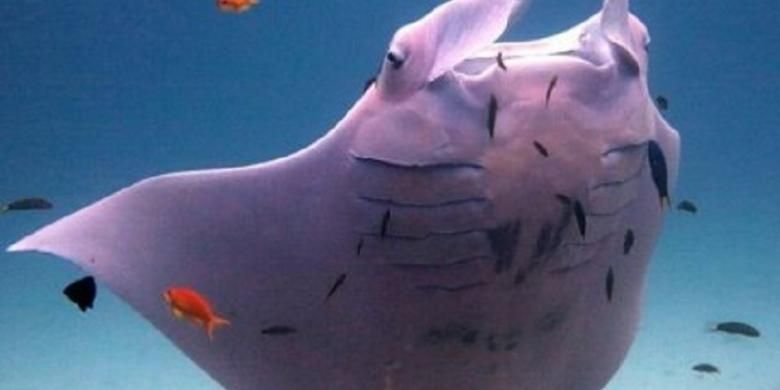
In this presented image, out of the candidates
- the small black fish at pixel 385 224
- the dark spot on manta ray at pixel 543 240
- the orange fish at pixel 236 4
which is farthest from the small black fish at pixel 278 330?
the orange fish at pixel 236 4

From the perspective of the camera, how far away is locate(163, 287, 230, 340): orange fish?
291 centimetres

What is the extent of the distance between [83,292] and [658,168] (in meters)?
2.60

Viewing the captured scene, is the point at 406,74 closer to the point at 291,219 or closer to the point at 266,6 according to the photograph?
the point at 291,219

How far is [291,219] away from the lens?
9.26 ft

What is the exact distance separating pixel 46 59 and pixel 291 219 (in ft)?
69.3

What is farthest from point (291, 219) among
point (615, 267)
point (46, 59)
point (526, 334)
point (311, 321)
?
point (46, 59)

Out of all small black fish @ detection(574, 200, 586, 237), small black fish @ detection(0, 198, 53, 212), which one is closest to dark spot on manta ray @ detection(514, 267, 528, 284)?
small black fish @ detection(574, 200, 586, 237)

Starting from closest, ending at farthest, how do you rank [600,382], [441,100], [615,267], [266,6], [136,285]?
[441,100]
[136,285]
[615,267]
[600,382]
[266,6]

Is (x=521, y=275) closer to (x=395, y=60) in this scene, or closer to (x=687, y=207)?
(x=395, y=60)

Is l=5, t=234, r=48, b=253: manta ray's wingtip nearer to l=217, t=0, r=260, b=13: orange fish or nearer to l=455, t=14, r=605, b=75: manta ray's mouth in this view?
l=455, t=14, r=605, b=75: manta ray's mouth

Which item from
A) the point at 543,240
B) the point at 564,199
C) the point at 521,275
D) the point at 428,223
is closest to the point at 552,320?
the point at 521,275

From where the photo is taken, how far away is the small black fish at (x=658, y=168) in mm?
2919

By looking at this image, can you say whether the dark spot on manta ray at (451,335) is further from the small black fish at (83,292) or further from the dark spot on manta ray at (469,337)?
the small black fish at (83,292)

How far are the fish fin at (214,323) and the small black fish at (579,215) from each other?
50.8 inches
